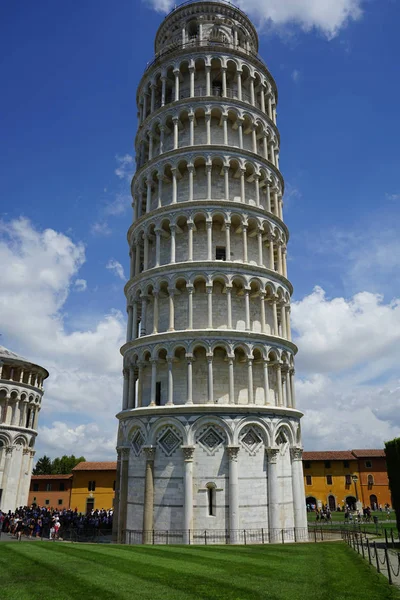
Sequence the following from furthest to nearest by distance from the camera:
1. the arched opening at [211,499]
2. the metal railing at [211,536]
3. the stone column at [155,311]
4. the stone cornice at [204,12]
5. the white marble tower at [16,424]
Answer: the white marble tower at [16,424], the stone cornice at [204,12], the stone column at [155,311], the arched opening at [211,499], the metal railing at [211,536]

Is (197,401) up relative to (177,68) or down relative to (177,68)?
down

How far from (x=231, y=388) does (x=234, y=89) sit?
81.4 ft

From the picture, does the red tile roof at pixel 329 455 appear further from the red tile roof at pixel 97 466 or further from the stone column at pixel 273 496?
the stone column at pixel 273 496

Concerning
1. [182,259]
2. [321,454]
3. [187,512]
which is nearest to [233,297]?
[182,259]

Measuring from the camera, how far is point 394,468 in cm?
2919

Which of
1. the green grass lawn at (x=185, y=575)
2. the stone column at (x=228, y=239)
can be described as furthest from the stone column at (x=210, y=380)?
the green grass lawn at (x=185, y=575)

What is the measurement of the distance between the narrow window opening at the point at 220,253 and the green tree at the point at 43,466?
7461 cm

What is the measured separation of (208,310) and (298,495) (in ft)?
44.2

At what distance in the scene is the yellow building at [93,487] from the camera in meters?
64.1

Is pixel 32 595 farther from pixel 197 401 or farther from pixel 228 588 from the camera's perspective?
pixel 197 401

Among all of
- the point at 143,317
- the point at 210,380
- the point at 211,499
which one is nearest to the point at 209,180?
the point at 143,317

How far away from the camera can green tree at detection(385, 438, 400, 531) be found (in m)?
28.6

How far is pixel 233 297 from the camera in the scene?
3284cm

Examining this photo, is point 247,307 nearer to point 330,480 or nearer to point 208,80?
point 208,80
